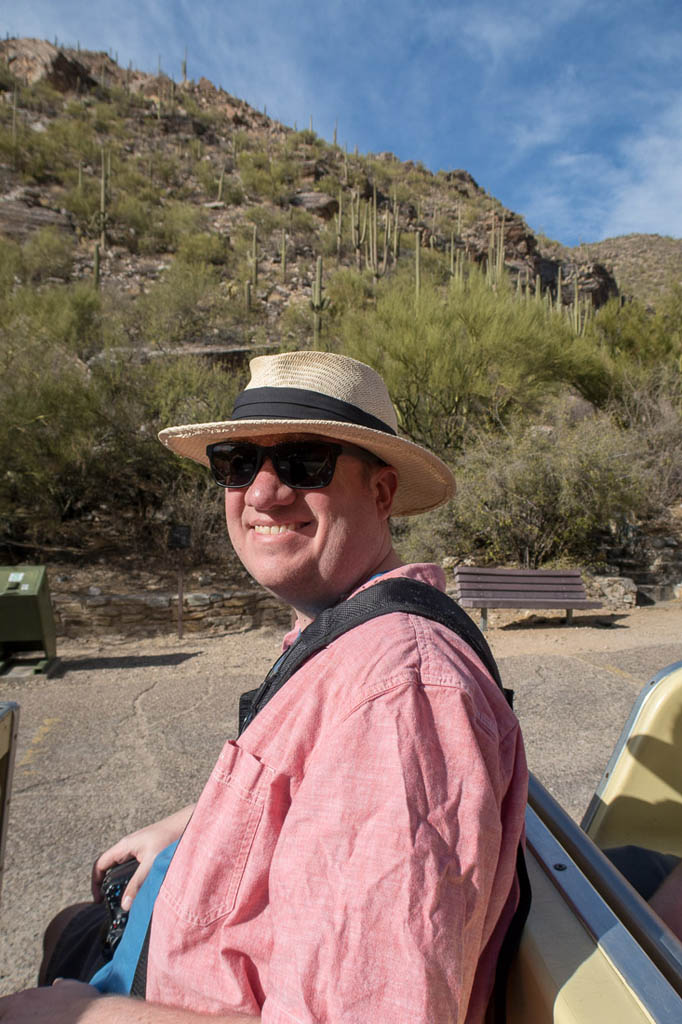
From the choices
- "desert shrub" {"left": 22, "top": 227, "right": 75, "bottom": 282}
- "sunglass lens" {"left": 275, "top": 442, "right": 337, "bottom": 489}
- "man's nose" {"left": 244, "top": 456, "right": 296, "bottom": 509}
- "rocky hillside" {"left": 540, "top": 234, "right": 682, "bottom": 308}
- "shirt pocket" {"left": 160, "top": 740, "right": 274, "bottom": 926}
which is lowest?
"shirt pocket" {"left": 160, "top": 740, "right": 274, "bottom": 926}

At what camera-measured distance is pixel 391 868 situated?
825mm

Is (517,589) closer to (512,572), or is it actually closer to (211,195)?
(512,572)

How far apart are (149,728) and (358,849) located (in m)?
4.35

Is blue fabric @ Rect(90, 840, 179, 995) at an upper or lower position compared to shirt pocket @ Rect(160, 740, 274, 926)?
lower

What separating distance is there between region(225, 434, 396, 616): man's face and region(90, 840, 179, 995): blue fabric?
0.64m

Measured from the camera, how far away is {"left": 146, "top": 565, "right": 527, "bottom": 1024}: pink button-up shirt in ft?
2.68

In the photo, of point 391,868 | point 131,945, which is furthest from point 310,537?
point 131,945

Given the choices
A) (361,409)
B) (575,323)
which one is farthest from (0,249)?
(361,409)

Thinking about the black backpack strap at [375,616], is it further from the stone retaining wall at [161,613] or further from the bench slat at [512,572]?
the stone retaining wall at [161,613]

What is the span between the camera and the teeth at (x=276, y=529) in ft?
4.76

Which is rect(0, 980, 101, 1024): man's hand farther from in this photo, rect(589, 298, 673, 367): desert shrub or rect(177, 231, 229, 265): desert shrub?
rect(177, 231, 229, 265): desert shrub

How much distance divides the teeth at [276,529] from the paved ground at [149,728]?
1.78 meters

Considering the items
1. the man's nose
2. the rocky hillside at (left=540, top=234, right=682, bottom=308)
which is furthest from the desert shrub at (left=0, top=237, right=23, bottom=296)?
the rocky hillside at (left=540, top=234, right=682, bottom=308)

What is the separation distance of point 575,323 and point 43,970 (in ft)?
67.4
